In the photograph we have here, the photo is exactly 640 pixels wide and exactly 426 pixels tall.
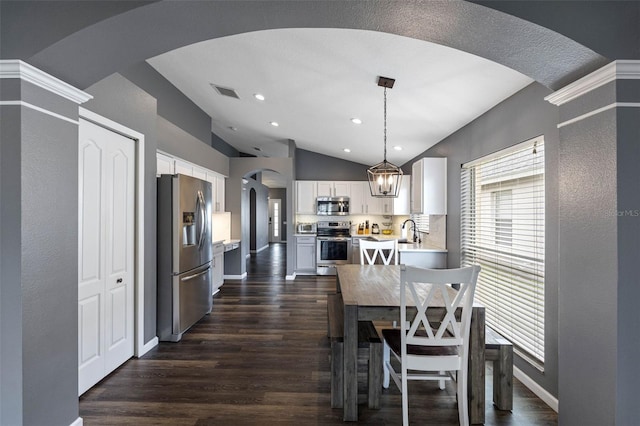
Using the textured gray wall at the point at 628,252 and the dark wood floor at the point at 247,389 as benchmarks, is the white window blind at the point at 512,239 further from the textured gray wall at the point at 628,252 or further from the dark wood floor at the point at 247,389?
the textured gray wall at the point at 628,252

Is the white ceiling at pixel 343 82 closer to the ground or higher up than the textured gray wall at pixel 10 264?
higher up

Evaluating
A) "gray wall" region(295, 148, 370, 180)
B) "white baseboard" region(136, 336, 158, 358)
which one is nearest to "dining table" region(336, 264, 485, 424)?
"white baseboard" region(136, 336, 158, 358)

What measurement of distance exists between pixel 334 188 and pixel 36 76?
6.08 meters

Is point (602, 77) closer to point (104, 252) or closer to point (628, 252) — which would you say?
point (628, 252)

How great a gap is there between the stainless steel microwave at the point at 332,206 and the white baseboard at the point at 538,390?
16.2ft

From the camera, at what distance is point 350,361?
213 cm

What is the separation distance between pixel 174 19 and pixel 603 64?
2026 mm

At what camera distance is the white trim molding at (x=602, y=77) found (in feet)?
4.69

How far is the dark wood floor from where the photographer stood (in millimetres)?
2174

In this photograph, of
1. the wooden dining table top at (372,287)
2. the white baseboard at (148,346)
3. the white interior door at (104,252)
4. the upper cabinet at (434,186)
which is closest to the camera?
the wooden dining table top at (372,287)

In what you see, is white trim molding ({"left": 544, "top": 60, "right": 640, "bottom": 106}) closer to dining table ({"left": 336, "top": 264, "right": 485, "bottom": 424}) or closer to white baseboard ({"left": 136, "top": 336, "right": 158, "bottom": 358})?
dining table ({"left": 336, "top": 264, "right": 485, "bottom": 424})

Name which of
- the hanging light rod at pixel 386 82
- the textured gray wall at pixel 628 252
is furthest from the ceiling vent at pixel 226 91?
the textured gray wall at pixel 628 252

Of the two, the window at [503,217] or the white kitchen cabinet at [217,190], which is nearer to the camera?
the window at [503,217]

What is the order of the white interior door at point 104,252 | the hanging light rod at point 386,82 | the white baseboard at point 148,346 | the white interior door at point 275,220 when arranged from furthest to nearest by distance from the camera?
the white interior door at point 275,220, the white baseboard at point 148,346, the hanging light rod at point 386,82, the white interior door at point 104,252
